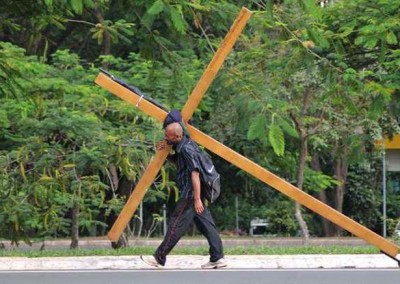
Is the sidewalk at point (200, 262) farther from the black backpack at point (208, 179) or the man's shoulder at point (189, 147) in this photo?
the man's shoulder at point (189, 147)

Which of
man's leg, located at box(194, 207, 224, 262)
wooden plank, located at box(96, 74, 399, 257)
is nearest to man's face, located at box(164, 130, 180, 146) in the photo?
wooden plank, located at box(96, 74, 399, 257)

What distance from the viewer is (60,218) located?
1426 centimetres

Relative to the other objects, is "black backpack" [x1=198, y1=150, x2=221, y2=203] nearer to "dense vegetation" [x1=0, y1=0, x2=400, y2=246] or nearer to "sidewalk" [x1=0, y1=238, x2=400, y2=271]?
"dense vegetation" [x1=0, y1=0, x2=400, y2=246]

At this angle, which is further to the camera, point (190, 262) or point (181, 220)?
point (190, 262)

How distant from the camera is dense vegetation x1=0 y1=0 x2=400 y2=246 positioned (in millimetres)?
9812

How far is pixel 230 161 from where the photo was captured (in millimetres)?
7941

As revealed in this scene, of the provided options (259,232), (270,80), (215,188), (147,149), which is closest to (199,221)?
(215,188)

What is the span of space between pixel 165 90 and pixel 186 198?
6.19 m

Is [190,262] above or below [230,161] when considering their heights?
below
